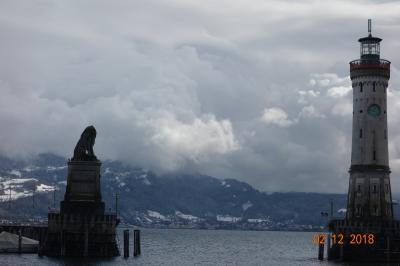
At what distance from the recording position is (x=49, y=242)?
464 feet

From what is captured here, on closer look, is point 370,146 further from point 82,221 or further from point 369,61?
point 82,221

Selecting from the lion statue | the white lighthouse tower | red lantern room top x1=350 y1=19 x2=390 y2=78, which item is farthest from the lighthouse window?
the lion statue

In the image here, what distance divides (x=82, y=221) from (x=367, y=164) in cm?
4379

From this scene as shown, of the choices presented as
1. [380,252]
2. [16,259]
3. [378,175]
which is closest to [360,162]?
[378,175]

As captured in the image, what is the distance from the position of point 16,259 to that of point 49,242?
5704 millimetres

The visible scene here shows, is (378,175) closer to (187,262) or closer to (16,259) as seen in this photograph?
(187,262)

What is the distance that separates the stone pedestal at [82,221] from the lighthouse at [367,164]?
114ft

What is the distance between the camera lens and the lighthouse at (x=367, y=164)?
131375mm

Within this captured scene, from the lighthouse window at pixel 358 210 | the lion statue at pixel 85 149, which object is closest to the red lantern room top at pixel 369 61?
the lighthouse window at pixel 358 210

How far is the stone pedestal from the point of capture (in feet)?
455

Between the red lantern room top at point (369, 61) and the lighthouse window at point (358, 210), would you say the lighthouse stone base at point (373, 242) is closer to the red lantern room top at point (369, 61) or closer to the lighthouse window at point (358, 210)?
the lighthouse window at point (358, 210)

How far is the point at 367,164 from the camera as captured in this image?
13375cm

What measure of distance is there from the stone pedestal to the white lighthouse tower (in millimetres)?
37514
